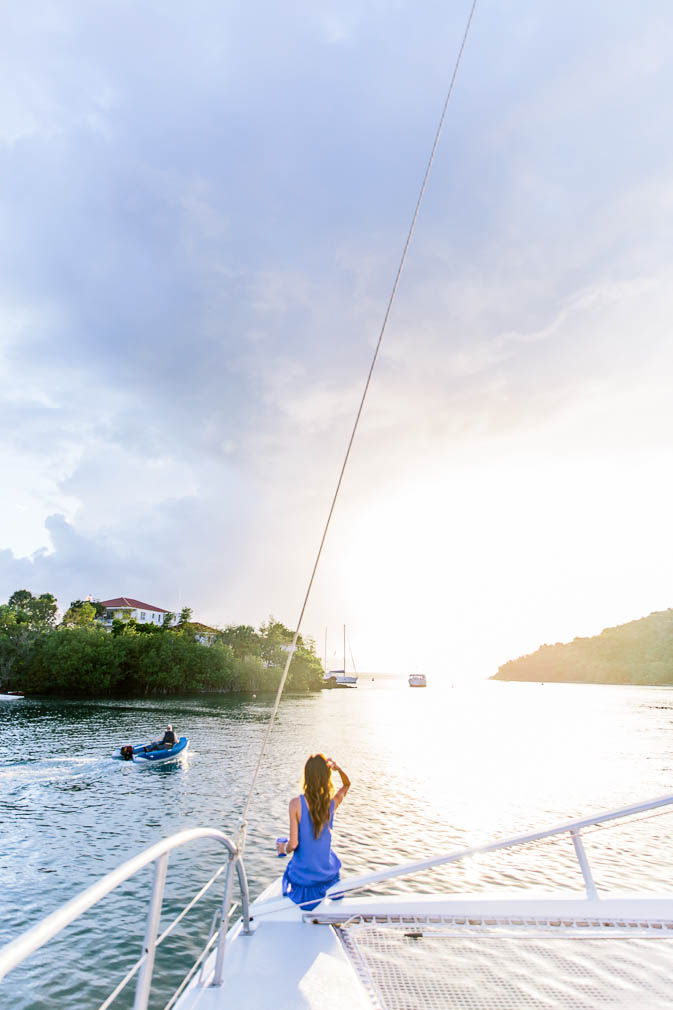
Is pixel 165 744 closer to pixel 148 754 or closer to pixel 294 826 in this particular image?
pixel 148 754

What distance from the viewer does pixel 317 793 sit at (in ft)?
18.8

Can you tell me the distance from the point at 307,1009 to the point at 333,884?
1.88 metres

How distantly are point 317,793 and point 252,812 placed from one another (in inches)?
598

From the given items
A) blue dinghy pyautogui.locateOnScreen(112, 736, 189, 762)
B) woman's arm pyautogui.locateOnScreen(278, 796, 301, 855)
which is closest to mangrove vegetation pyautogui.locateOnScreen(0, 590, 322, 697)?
blue dinghy pyautogui.locateOnScreen(112, 736, 189, 762)

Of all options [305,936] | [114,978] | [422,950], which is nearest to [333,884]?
[305,936]

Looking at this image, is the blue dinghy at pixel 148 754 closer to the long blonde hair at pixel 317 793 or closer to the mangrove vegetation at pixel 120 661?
the long blonde hair at pixel 317 793

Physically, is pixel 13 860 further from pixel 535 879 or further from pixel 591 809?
pixel 591 809

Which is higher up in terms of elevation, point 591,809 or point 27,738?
point 27,738

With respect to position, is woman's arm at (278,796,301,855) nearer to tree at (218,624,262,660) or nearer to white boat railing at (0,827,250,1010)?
white boat railing at (0,827,250,1010)

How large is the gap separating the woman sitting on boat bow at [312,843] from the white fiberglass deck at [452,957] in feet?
0.62

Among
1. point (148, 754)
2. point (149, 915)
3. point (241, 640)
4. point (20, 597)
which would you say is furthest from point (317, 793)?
point (20, 597)

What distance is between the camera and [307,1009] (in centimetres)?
360

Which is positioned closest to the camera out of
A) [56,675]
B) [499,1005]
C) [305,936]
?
[499,1005]

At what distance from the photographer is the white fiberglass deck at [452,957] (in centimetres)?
389
